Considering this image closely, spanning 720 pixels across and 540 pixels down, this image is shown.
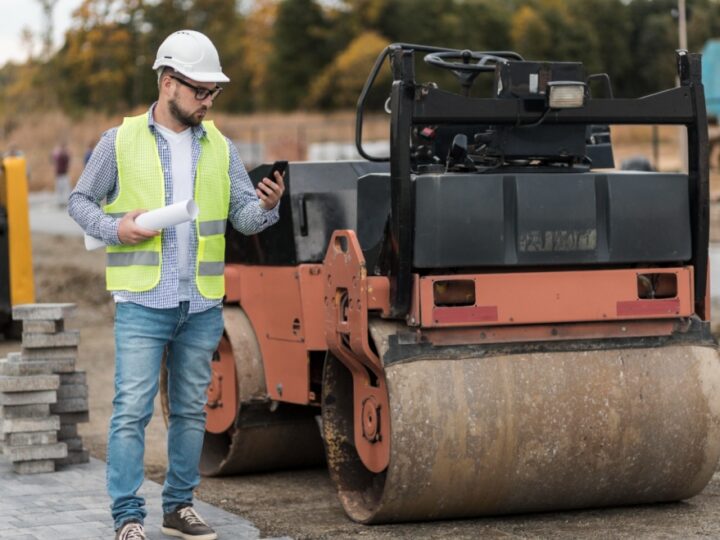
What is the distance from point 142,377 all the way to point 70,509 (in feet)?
3.67

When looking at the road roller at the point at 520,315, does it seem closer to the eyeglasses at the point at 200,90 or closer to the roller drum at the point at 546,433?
the roller drum at the point at 546,433

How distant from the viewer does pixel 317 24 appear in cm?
8275

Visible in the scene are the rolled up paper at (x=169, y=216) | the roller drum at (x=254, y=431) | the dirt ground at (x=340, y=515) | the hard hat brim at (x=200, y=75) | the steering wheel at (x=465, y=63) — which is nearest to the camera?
the rolled up paper at (x=169, y=216)

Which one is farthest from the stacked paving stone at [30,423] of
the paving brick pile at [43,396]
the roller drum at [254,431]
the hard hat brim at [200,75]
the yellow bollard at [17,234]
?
the yellow bollard at [17,234]

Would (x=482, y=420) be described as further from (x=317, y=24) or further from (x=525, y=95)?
(x=317, y=24)

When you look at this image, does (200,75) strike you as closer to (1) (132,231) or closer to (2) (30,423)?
(1) (132,231)

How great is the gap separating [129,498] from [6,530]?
0.67 meters

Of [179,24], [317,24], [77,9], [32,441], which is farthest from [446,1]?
[32,441]

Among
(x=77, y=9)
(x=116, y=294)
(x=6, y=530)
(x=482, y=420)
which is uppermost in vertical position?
(x=77, y=9)

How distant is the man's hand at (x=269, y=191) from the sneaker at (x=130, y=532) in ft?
4.19

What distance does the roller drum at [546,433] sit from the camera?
5.84 meters

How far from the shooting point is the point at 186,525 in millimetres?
5789

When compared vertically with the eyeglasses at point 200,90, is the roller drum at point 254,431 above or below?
below

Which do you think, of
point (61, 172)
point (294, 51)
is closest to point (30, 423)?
point (61, 172)
